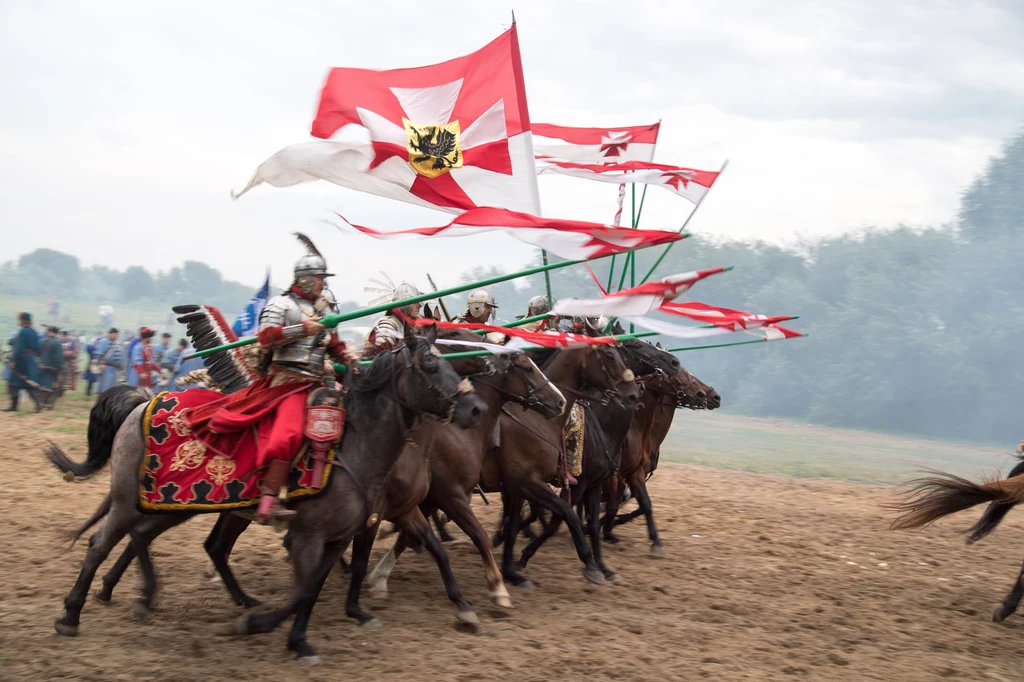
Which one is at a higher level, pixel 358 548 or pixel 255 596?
pixel 358 548

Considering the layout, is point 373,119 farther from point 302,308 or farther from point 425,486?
point 425,486

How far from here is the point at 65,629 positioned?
598 cm

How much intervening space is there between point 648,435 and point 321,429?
5086 millimetres

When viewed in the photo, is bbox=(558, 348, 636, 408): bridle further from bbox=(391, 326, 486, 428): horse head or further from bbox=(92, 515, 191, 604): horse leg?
bbox=(92, 515, 191, 604): horse leg

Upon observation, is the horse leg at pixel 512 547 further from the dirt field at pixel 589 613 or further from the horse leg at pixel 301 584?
the horse leg at pixel 301 584

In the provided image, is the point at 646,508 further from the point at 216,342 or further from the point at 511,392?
the point at 216,342

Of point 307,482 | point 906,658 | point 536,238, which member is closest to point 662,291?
point 536,238

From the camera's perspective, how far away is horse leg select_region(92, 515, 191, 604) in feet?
20.2

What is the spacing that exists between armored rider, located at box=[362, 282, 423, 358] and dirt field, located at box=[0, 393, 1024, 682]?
2024mm

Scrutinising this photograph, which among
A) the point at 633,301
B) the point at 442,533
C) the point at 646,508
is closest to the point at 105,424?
the point at 633,301

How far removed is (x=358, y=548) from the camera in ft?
22.4

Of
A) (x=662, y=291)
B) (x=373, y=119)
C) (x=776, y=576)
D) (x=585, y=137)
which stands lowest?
(x=776, y=576)

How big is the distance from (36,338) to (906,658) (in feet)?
52.3

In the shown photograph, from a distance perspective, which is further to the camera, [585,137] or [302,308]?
[585,137]
